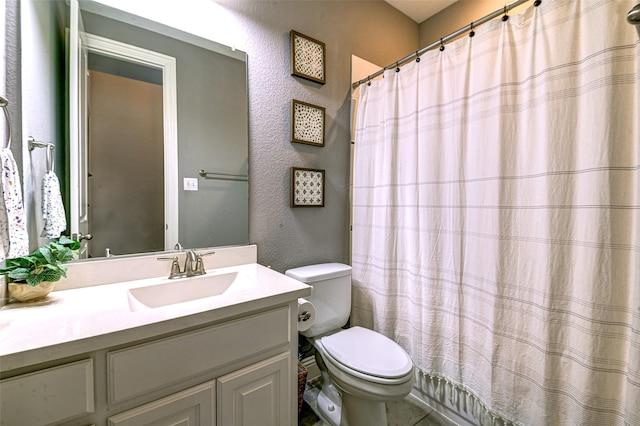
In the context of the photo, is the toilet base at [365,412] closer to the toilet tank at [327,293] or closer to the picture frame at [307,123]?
the toilet tank at [327,293]

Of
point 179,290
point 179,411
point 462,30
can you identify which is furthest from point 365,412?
point 462,30

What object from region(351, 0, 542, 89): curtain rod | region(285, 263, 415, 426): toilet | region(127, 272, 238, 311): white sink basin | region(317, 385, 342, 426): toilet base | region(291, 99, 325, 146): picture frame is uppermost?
region(351, 0, 542, 89): curtain rod

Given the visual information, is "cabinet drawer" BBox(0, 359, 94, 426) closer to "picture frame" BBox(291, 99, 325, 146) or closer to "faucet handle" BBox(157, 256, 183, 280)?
"faucet handle" BBox(157, 256, 183, 280)

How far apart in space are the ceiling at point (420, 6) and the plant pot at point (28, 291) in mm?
2585

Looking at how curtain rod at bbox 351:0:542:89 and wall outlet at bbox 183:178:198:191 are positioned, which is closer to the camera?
curtain rod at bbox 351:0:542:89

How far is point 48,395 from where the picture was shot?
0.61m

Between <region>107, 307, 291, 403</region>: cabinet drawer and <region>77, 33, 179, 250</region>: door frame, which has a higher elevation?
<region>77, 33, 179, 250</region>: door frame

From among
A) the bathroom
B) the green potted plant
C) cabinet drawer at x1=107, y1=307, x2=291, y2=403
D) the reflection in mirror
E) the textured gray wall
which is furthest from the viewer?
the textured gray wall

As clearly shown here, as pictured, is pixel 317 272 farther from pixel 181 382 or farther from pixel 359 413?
pixel 181 382

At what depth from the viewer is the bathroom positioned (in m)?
1.35

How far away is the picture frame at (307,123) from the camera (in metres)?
1.56

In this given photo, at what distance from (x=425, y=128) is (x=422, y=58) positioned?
1.28 feet

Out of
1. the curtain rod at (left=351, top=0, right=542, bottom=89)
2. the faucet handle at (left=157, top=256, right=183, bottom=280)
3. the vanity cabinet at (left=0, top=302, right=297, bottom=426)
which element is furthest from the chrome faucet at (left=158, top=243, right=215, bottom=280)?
the curtain rod at (left=351, top=0, right=542, bottom=89)

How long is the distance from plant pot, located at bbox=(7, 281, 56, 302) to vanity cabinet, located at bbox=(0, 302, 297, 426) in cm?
37
